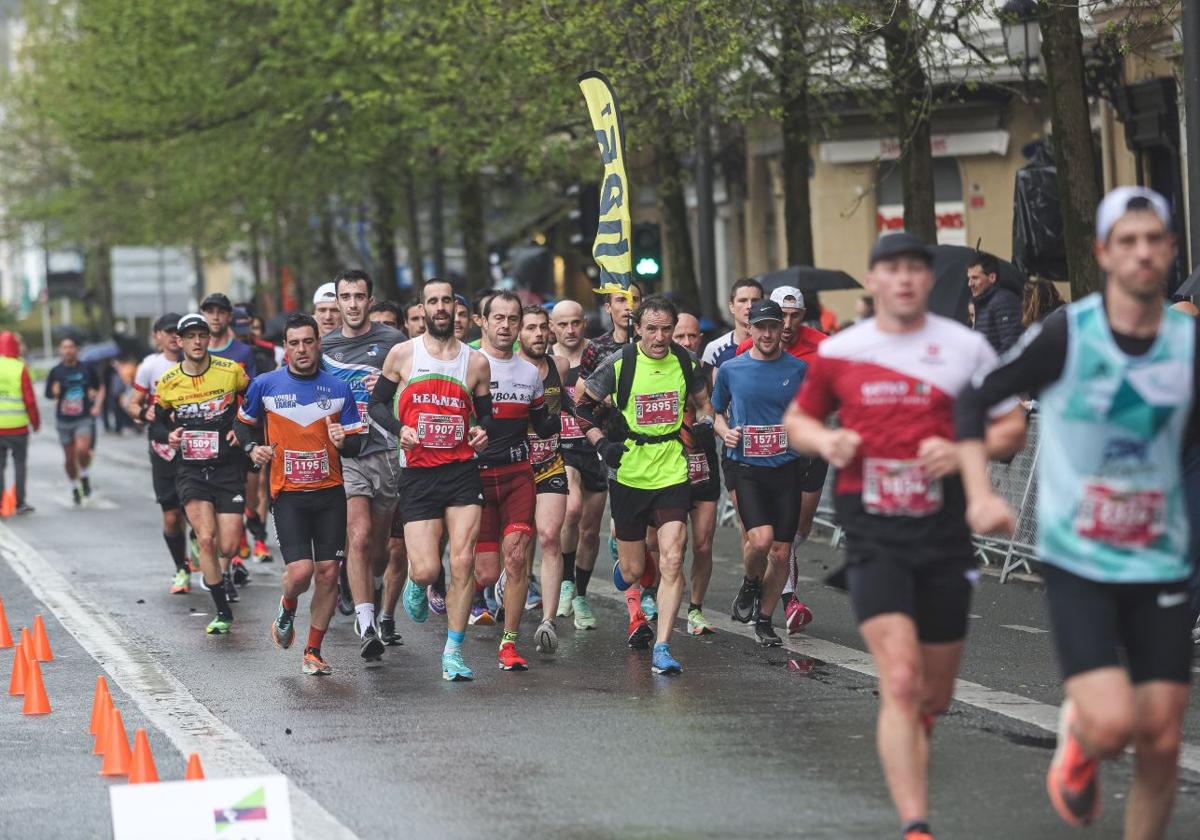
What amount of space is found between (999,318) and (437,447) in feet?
17.5

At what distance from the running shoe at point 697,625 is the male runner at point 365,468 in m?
1.64

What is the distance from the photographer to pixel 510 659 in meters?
11.1

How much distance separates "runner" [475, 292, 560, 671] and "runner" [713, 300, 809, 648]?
3.14ft

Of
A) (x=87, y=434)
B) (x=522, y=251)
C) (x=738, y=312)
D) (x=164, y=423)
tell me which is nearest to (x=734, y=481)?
(x=738, y=312)

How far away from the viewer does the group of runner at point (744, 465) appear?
6.09 m

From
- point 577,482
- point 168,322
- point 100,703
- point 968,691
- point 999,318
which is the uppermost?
point 168,322

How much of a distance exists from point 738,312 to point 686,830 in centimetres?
559

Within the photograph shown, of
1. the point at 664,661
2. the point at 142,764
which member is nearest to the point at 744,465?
the point at 664,661

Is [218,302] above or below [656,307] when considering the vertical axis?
above

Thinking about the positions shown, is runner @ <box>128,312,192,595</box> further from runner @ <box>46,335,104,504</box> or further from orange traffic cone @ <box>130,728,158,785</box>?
runner @ <box>46,335,104,504</box>

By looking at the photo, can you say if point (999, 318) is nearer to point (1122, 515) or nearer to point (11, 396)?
point (1122, 515)

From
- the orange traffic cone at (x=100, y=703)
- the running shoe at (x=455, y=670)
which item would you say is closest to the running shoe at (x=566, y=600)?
the running shoe at (x=455, y=670)

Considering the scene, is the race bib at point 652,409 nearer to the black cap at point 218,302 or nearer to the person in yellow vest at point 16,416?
the black cap at point 218,302

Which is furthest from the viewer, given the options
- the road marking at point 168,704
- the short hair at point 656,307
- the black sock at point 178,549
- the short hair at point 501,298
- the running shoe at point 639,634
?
the black sock at point 178,549
